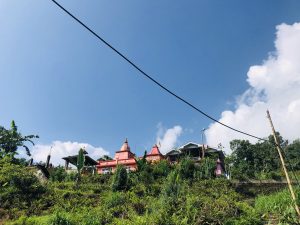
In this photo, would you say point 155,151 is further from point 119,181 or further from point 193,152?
point 119,181

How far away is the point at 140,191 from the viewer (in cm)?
2767


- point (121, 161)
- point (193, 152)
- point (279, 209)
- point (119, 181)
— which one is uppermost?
point (193, 152)

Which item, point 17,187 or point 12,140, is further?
point 12,140

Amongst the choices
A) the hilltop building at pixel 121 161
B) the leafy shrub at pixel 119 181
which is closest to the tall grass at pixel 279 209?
the leafy shrub at pixel 119 181

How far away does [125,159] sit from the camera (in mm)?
40625

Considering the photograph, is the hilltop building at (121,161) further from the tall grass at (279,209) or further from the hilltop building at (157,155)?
the tall grass at (279,209)

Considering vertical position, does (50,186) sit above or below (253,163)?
below

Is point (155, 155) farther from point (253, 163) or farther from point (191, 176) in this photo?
point (253, 163)

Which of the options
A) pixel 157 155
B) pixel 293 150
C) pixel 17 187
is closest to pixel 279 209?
pixel 17 187

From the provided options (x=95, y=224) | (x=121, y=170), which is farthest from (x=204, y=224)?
(x=121, y=170)

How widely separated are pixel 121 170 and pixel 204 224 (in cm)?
1342

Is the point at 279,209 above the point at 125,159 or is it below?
below

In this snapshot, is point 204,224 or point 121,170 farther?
point 121,170

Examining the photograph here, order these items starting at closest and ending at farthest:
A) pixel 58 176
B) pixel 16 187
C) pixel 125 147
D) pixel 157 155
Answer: pixel 16 187
pixel 58 176
pixel 157 155
pixel 125 147
